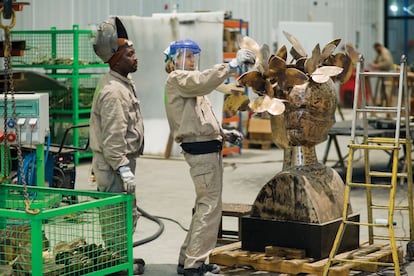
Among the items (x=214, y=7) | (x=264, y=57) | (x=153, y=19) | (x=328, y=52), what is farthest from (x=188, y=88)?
(x=214, y=7)

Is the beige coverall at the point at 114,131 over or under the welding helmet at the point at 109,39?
under

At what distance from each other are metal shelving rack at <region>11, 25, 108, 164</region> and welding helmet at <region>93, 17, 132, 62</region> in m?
6.55

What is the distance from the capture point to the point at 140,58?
15195 millimetres

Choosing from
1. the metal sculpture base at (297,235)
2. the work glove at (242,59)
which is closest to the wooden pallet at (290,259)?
the metal sculpture base at (297,235)

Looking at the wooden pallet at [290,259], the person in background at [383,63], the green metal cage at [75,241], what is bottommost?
the wooden pallet at [290,259]

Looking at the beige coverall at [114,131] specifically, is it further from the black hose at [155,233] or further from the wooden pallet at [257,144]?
the wooden pallet at [257,144]

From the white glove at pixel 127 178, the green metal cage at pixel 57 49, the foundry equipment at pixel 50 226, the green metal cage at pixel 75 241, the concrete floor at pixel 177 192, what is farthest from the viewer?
the green metal cage at pixel 57 49

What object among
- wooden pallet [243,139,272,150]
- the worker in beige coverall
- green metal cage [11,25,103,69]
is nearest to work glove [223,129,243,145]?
the worker in beige coverall

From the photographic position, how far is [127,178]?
6836 mm

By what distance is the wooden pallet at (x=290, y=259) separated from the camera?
23.3 ft

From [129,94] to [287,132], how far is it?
56.9 inches

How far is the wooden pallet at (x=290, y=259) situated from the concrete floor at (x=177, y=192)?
12cm

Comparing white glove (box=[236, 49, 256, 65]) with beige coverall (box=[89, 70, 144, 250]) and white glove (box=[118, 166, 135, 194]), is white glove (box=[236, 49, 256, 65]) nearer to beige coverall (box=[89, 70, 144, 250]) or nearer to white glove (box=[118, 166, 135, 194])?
beige coverall (box=[89, 70, 144, 250])

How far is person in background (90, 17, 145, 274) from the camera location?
22.7ft
